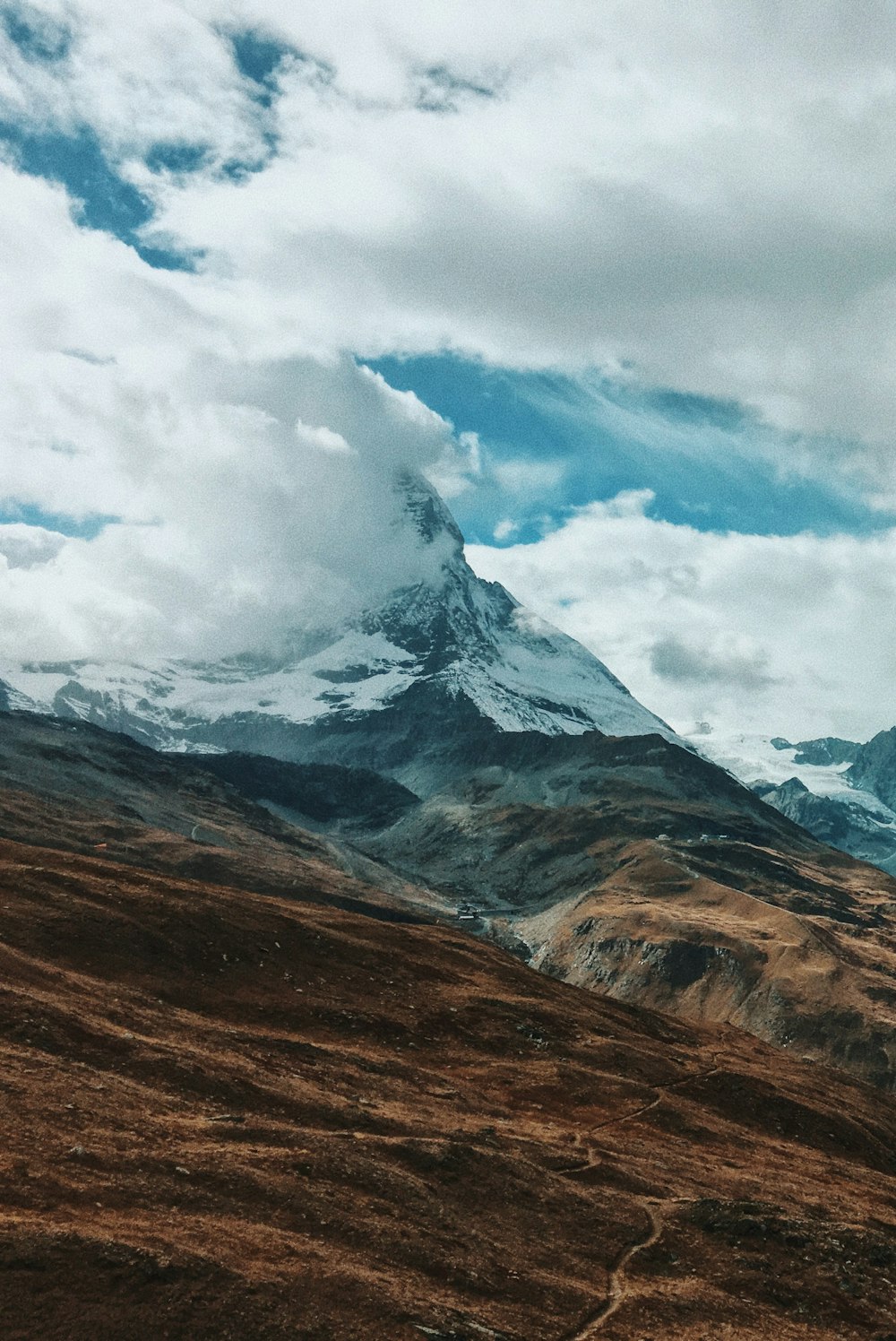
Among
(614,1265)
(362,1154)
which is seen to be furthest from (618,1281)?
(362,1154)

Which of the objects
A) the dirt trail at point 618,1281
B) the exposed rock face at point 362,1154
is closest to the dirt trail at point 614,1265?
the dirt trail at point 618,1281

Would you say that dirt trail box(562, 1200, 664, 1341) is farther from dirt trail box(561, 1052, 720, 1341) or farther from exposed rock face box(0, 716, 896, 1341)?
exposed rock face box(0, 716, 896, 1341)

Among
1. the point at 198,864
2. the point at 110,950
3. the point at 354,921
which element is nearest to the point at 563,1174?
the point at 110,950

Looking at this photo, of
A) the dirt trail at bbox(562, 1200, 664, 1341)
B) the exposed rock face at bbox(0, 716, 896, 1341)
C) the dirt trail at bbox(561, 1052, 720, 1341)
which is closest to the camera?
the exposed rock face at bbox(0, 716, 896, 1341)

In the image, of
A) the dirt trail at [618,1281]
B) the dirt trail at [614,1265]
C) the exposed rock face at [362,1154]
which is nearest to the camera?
the exposed rock face at [362,1154]

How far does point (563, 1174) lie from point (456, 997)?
29.1m

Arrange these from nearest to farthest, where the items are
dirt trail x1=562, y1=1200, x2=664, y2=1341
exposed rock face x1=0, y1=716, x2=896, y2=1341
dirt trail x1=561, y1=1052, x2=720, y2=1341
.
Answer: exposed rock face x1=0, y1=716, x2=896, y2=1341, dirt trail x1=562, y1=1200, x2=664, y2=1341, dirt trail x1=561, y1=1052, x2=720, y2=1341

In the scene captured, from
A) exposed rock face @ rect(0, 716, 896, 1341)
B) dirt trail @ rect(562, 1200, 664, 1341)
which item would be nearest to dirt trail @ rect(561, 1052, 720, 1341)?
dirt trail @ rect(562, 1200, 664, 1341)

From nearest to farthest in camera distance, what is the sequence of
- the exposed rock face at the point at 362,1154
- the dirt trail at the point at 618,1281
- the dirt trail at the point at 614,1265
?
the exposed rock face at the point at 362,1154 → the dirt trail at the point at 618,1281 → the dirt trail at the point at 614,1265

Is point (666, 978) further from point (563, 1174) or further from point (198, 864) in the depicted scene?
point (563, 1174)

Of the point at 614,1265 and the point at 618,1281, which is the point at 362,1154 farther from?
the point at 618,1281

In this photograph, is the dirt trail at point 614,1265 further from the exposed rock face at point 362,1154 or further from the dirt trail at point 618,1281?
the exposed rock face at point 362,1154

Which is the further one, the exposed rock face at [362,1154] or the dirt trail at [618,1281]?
the dirt trail at [618,1281]

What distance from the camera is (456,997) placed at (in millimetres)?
75375
